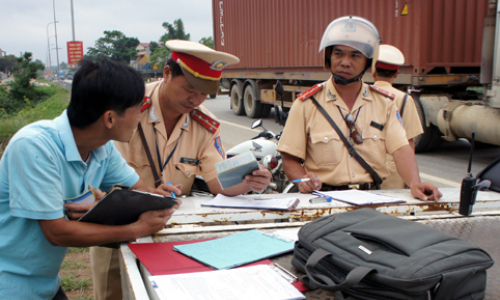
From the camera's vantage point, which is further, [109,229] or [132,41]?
[132,41]

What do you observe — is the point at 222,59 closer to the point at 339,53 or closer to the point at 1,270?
the point at 339,53

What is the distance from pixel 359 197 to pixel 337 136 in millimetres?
494

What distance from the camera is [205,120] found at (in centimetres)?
251

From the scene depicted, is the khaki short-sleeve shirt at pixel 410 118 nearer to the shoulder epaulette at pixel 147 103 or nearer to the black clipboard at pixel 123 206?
the shoulder epaulette at pixel 147 103

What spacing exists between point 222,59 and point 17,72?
19.2 meters

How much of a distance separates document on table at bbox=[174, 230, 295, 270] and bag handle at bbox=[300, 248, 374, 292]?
236mm

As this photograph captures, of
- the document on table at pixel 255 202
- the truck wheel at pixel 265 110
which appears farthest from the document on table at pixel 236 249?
the truck wheel at pixel 265 110

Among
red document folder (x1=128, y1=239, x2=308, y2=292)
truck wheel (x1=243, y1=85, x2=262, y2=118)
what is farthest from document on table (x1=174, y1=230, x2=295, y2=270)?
truck wheel (x1=243, y1=85, x2=262, y2=118)

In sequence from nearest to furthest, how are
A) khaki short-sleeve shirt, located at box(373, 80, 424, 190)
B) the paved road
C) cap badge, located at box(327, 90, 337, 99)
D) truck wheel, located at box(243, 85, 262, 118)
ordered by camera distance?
cap badge, located at box(327, 90, 337, 99), khaki short-sleeve shirt, located at box(373, 80, 424, 190), the paved road, truck wheel, located at box(243, 85, 262, 118)

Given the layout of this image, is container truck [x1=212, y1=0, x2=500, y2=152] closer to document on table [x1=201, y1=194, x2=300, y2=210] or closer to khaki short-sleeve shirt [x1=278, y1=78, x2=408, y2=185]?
khaki short-sleeve shirt [x1=278, y1=78, x2=408, y2=185]

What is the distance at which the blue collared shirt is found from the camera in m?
1.42

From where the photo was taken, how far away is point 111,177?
6.19 feet

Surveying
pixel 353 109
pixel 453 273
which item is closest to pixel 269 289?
pixel 453 273

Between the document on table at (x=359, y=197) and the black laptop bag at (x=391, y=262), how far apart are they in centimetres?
76
